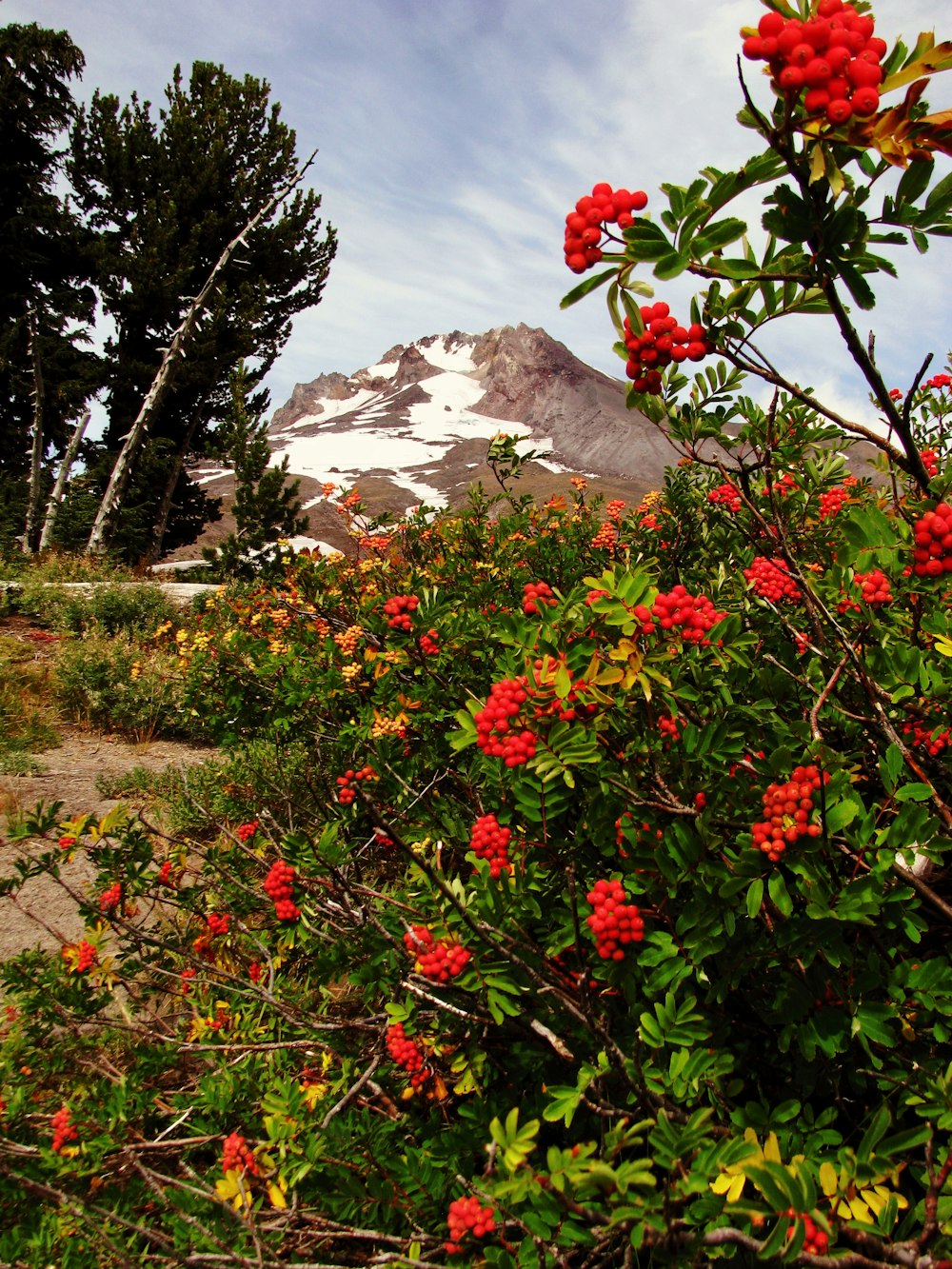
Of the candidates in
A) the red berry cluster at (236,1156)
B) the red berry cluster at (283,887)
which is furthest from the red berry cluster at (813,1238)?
the red berry cluster at (283,887)

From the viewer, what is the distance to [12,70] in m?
13.6

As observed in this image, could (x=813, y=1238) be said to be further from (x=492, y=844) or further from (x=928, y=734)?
(x=928, y=734)

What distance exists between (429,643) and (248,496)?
499 inches

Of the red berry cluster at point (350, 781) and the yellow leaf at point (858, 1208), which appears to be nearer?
the yellow leaf at point (858, 1208)

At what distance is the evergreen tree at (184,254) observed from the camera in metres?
13.7

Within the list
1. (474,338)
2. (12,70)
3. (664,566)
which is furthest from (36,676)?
(474,338)

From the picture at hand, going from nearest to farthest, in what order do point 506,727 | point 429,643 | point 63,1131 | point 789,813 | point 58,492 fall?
point 789,813 → point 506,727 → point 63,1131 → point 429,643 → point 58,492

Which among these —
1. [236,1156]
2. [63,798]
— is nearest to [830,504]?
[236,1156]

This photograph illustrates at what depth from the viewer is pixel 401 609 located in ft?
8.42

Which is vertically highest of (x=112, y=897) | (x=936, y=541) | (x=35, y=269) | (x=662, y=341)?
(x=35, y=269)

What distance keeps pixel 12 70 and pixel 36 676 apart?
15.2 meters

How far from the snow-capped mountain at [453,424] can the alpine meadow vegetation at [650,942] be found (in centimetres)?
3237

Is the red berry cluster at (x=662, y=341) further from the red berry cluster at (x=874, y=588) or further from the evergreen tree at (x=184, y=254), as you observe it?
the evergreen tree at (x=184, y=254)

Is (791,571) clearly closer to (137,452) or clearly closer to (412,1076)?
(412,1076)
